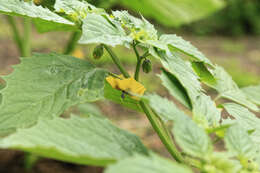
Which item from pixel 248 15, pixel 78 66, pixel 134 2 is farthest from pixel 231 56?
pixel 78 66

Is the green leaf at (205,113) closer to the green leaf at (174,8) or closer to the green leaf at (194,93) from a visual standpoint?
the green leaf at (194,93)

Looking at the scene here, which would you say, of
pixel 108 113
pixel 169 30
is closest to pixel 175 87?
pixel 108 113

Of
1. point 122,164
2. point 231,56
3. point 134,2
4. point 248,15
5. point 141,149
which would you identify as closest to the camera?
point 122,164

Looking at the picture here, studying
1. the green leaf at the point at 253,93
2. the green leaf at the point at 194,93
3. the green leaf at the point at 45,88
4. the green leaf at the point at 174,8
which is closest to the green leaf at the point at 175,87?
the green leaf at the point at 194,93

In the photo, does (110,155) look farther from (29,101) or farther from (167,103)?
(29,101)

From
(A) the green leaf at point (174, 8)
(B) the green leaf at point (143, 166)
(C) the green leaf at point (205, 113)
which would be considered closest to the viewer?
(B) the green leaf at point (143, 166)

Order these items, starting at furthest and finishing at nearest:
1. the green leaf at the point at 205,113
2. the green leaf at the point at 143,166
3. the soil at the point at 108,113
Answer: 1. the soil at the point at 108,113
2. the green leaf at the point at 205,113
3. the green leaf at the point at 143,166

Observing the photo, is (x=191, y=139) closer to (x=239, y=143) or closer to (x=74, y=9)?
(x=239, y=143)

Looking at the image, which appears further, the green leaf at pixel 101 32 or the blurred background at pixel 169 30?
the blurred background at pixel 169 30
